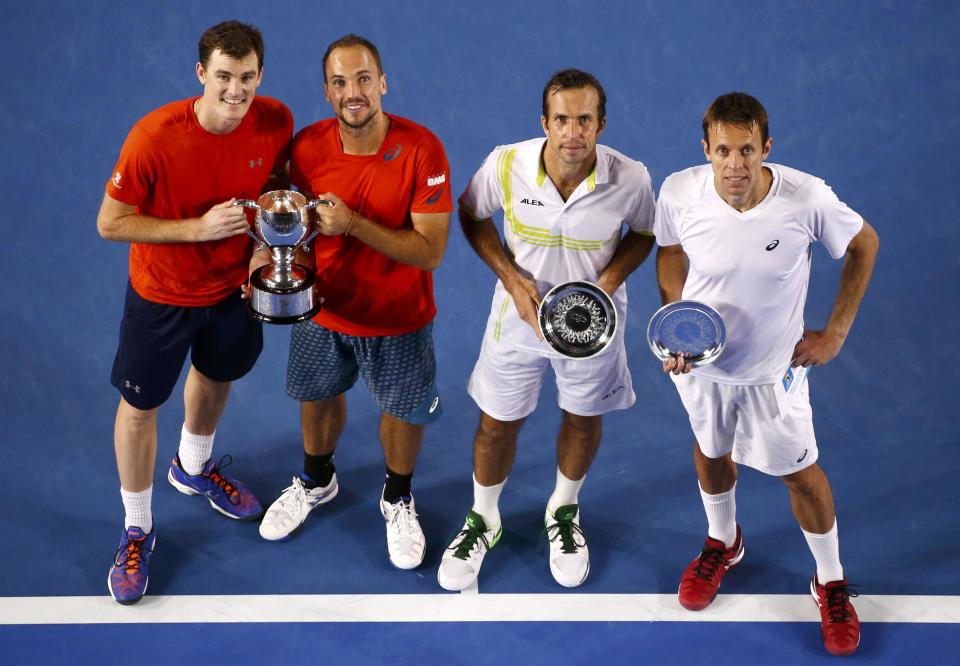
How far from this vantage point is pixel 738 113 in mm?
4121

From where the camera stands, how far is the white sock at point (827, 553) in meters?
4.82

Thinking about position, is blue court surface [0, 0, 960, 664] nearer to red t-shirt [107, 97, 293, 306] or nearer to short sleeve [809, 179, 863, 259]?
red t-shirt [107, 97, 293, 306]

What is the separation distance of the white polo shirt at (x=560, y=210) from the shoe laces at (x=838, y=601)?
147cm

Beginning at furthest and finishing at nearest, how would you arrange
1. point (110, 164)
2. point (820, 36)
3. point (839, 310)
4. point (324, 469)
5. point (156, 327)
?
point (820, 36) → point (110, 164) → point (324, 469) → point (156, 327) → point (839, 310)

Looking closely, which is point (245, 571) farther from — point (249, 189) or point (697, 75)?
point (697, 75)

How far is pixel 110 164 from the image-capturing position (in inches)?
293

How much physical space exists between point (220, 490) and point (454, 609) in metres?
1.40

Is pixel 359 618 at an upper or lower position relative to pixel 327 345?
lower

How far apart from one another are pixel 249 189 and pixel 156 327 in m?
0.75

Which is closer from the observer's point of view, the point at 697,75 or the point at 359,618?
the point at 359,618

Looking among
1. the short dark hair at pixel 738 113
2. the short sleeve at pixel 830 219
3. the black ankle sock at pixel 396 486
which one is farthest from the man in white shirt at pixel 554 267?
the short sleeve at pixel 830 219

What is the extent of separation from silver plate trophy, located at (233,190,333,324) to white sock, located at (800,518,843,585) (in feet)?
7.89

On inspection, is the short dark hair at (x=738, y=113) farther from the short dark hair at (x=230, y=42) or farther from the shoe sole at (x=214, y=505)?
the shoe sole at (x=214, y=505)

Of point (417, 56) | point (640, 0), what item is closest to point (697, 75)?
point (640, 0)
